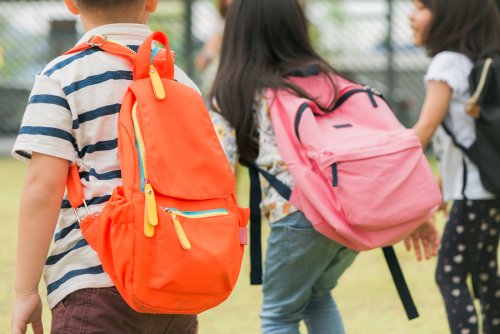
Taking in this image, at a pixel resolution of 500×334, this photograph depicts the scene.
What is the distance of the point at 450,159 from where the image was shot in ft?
13.6

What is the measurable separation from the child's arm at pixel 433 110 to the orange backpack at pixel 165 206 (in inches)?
60.8

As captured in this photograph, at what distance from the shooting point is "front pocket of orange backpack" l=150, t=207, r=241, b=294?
2305 mm

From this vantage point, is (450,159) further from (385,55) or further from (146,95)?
(385,55)

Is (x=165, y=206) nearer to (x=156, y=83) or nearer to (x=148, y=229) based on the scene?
(x=148, y=229)

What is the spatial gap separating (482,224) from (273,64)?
44.3 inches

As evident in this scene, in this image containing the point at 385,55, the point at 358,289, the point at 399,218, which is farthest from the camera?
the point at 385,55

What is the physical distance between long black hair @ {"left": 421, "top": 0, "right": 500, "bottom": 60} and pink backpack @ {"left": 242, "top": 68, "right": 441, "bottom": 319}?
2.64 ft

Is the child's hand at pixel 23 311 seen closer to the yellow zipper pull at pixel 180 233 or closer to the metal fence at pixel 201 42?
the yellow zipper pull at pixel 180 233

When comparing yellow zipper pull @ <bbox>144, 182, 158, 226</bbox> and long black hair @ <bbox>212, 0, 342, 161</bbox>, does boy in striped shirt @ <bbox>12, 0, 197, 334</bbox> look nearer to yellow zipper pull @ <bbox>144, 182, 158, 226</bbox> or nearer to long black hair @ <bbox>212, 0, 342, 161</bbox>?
yellow zipper pull @ <bbox>144, 182, 158, 226</bbox>

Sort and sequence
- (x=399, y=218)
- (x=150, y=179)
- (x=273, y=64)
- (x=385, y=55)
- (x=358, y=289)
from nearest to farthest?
(x=150, y=179)
(x=399, y=218)
(x=273, y=64)
(x=358, y=289)
(x=385, y=55)

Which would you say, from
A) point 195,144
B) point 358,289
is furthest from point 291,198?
point 358,289

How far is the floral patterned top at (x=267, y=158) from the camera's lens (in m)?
3.42

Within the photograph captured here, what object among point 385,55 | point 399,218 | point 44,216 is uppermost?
point 44,216

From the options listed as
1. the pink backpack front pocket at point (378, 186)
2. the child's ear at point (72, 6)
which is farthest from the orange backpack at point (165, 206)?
the pink backpack front pocket at point (378, 186)
